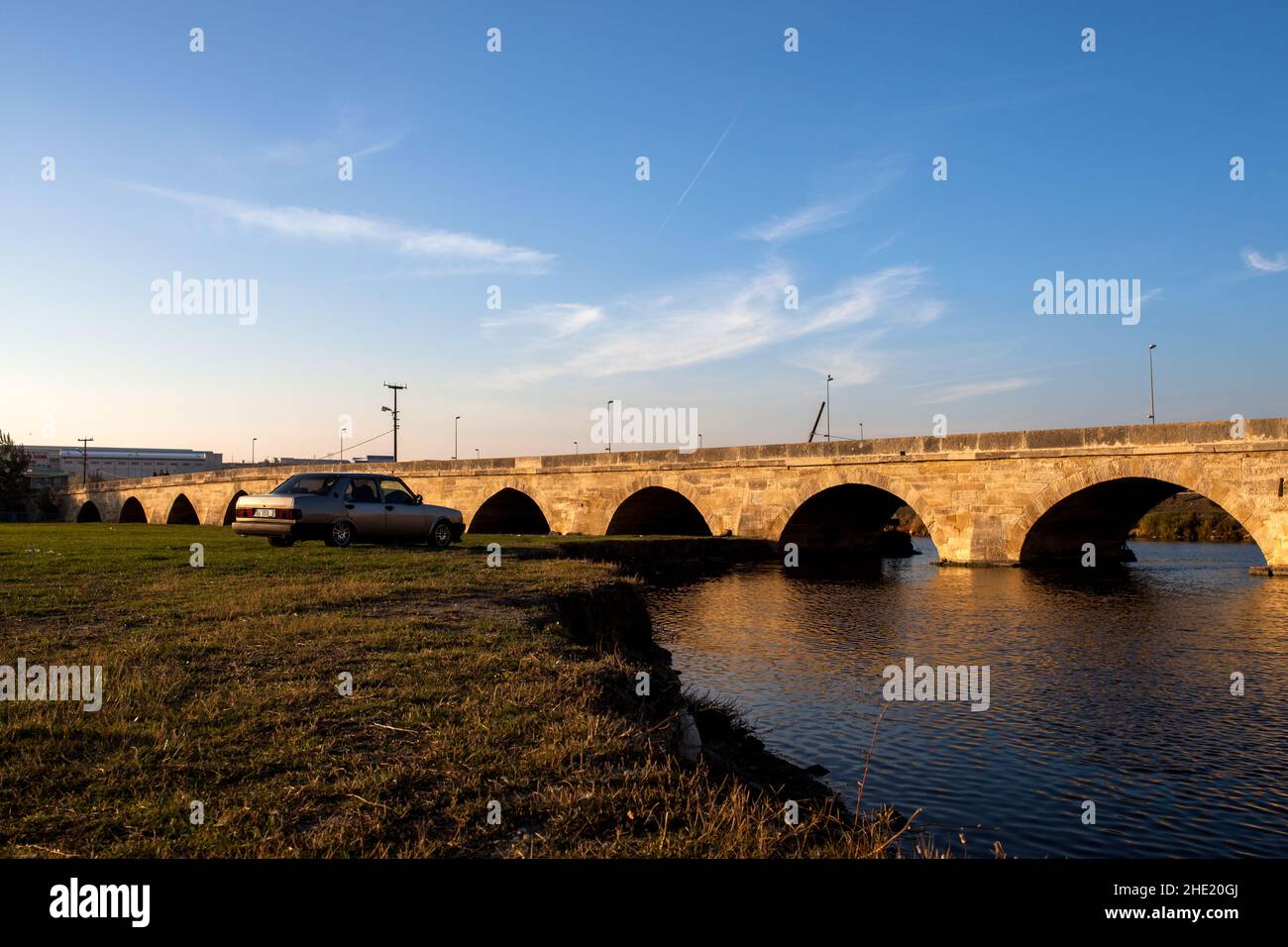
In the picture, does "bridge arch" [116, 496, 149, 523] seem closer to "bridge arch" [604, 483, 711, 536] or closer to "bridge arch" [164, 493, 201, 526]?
"bridge arch" [164, 493, 201, 526]

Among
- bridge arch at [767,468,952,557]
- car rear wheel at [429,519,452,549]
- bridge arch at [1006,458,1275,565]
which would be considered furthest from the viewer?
bridge arch at [767,468,952,557]

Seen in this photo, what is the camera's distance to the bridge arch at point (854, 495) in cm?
2952

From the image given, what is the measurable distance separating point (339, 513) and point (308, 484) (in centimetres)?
122

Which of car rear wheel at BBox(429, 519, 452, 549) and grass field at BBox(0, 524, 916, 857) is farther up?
car rear wheel at BBox(429, 519, 452, 549)

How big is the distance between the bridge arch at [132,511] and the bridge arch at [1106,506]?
211 ft

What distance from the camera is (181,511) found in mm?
64188

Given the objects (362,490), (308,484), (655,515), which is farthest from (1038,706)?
(655,515)

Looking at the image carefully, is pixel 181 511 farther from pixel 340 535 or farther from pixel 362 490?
pixel 340 535

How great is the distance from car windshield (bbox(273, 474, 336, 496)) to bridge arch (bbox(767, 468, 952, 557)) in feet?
59.6

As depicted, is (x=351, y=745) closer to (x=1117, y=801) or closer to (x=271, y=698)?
(x=271, y=698)

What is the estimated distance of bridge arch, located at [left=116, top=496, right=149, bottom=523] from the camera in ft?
226

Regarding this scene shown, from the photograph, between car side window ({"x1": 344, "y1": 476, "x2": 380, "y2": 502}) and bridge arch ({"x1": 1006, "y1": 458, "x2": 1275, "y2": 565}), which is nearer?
car side window ({"x1": 344, "y1": 476, "x2": 380, "y2": 502})

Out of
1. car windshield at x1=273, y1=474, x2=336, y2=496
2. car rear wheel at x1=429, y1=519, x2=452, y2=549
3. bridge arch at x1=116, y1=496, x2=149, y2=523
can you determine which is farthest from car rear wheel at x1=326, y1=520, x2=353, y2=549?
bridge arch at x1=116, y1=496, x2=149, y2=523
